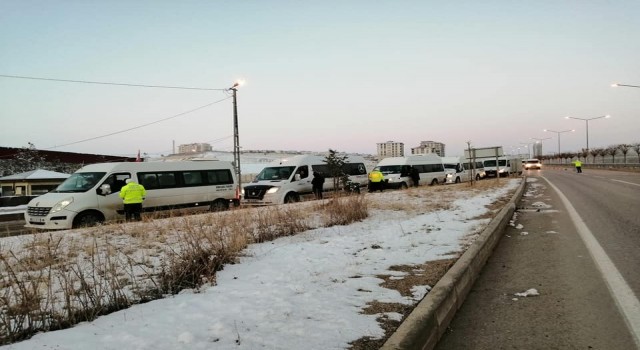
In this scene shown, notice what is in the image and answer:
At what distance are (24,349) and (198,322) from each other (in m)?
1.18

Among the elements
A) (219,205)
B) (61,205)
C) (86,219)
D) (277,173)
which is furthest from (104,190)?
(277,173)

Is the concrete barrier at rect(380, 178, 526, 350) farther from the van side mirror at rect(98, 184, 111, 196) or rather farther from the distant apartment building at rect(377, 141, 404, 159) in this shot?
the distant apartment building at rect(377, 141, 404, 159)

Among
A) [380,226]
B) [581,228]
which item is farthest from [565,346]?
[581,228]

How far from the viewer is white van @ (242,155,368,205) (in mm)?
17453

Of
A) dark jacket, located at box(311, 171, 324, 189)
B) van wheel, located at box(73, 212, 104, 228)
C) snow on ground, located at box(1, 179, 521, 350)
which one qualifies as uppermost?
dark jacket, located at box(311, 171, 324, 189)

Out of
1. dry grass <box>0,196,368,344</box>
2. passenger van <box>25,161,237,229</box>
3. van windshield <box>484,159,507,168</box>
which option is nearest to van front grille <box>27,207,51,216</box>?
passenger van <box>25,161,237,229</box>

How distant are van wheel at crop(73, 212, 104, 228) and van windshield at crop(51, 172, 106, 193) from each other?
2.54 ft

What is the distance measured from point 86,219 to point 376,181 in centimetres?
1530

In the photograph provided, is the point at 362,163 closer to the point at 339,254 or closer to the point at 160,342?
the point at 339,254

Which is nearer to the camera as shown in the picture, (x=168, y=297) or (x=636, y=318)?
(x=636, y=318)

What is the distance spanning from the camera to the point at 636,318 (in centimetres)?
388

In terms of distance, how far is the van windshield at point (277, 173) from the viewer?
18.5 m

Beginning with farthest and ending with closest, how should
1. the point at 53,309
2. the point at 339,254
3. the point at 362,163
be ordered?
the point at 362,163
the point at 339,254
the point at 53,309

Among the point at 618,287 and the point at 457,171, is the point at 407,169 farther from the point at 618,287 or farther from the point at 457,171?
the point at 618,287
